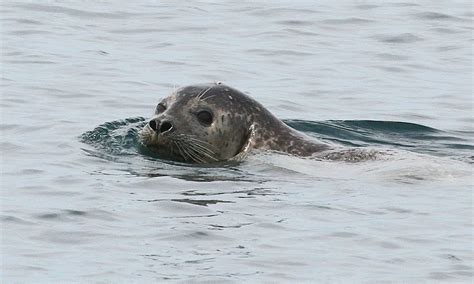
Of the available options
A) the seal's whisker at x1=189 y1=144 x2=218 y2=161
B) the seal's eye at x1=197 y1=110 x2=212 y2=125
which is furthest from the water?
the seal's eye at x1=197 y1=110 x2=212 y2=125

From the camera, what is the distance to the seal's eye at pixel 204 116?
14.7 m

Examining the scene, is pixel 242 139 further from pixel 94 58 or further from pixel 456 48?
pixel 456 48

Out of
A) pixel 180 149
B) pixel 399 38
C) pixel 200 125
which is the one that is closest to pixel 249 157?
pixel 200 125

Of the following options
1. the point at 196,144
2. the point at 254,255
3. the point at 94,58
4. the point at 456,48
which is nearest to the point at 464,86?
the point at 456,48

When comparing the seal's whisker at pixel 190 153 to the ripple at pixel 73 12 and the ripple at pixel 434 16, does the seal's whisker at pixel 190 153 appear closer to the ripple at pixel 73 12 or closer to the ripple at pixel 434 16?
the ripple at pixel 73 12

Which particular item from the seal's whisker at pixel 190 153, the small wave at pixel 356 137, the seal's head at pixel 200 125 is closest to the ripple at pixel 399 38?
the small wave at pixel 356 137

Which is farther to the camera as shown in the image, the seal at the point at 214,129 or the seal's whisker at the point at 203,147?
the seal's whisker at the point at 203,147

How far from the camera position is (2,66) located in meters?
20.1

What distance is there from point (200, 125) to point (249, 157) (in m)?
0.55

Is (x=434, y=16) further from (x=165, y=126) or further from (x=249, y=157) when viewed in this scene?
(x=165, y=126)

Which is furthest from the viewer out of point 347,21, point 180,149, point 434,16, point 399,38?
point 434,16

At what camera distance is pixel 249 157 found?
48.2 ft

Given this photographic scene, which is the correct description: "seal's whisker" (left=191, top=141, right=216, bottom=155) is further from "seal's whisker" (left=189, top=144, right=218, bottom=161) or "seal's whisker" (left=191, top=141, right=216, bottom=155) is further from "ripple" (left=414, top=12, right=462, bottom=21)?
"ripple" (left=414, top=12, right=462, bottom=21)

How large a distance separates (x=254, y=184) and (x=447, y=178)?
172 cm
